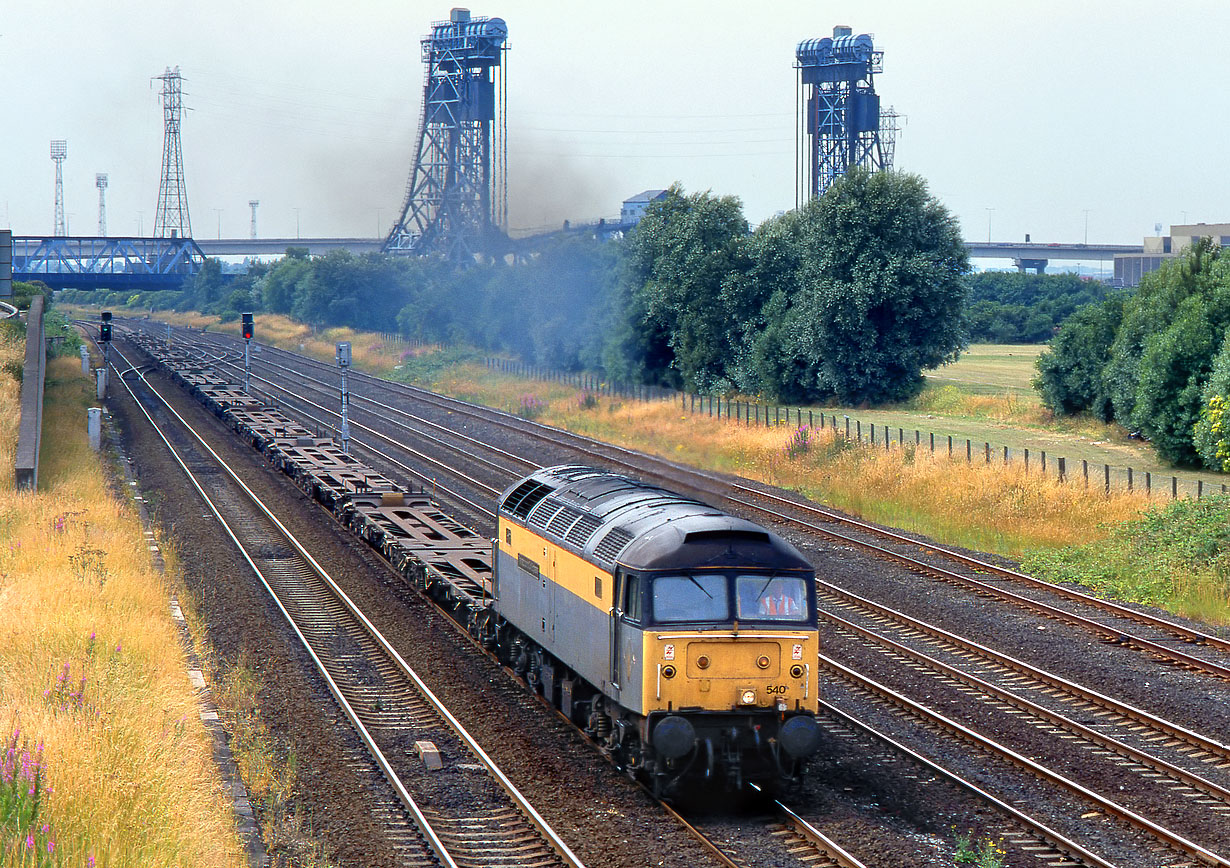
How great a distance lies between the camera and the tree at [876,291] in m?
51.4

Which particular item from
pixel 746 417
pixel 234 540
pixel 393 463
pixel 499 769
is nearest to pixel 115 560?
pixel 234 540

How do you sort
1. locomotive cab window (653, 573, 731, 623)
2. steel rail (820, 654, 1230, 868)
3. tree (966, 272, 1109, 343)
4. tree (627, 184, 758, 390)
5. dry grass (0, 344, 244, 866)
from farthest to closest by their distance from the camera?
tree (966, 272, 1109, 343), tree (627, 184, 758, 390), locomotive cab window (653, 573, 731, 623), steel rail (820, 654, 1230, 868), dry grass (0, 344, 244, 866)

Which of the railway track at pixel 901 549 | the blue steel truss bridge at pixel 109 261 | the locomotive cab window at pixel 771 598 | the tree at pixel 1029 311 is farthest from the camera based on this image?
the blue steel truss bridge at pixel 109 261

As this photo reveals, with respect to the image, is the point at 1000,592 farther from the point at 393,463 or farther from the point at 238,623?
the point at 393,463

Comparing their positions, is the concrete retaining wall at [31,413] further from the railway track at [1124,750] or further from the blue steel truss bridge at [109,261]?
the blue steel truss bridge at [109,261]

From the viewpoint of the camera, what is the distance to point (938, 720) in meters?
15.8

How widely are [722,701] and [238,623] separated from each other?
35.0 ft

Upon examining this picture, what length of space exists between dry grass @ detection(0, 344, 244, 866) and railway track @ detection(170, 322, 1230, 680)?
1355 cm

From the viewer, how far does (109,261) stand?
136625 mm

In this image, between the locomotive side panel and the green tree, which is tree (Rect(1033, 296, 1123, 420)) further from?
the locomotive side panel

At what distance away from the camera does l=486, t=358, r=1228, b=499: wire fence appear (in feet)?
101

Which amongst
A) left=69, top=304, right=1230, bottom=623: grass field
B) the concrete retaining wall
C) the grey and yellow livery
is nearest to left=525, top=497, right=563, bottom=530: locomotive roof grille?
the grey and yellow livery

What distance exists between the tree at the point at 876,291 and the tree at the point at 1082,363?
5128 millimetres

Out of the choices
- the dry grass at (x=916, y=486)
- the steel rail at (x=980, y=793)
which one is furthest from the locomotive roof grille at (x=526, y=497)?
the dry grass at (x=916, y=486)
